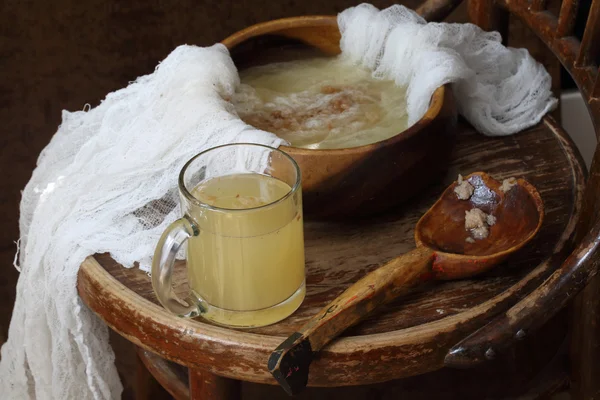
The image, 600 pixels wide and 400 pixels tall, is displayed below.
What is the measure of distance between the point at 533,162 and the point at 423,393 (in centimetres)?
28

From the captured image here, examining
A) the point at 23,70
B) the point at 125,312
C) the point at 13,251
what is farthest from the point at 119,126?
the point at 13,251

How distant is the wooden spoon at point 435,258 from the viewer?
62cm

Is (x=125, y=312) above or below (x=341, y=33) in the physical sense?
below

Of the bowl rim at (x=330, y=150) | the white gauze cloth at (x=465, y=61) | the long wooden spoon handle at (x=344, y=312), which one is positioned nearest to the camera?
the long wooden spoon handle at (x=344, y=312)

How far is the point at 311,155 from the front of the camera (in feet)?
2.34

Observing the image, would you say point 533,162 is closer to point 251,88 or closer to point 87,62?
point 251,88

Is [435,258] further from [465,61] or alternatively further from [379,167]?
[465,61]

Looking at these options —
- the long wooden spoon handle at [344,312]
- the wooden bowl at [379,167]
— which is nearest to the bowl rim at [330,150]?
the wooden bowl at [379,167]

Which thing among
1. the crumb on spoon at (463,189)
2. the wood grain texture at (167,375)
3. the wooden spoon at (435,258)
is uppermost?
the crumb on spoon at (463,189)

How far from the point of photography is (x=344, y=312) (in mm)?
636

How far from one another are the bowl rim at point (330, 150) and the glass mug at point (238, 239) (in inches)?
1.9

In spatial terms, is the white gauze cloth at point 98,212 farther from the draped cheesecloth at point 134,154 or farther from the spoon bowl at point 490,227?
the spoon bowl at point 490,227

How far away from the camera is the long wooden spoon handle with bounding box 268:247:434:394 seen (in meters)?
0.61

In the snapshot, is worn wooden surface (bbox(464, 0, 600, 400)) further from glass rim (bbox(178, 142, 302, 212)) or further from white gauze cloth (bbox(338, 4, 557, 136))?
glass rim (bbox(178, 142, 302, 212))
